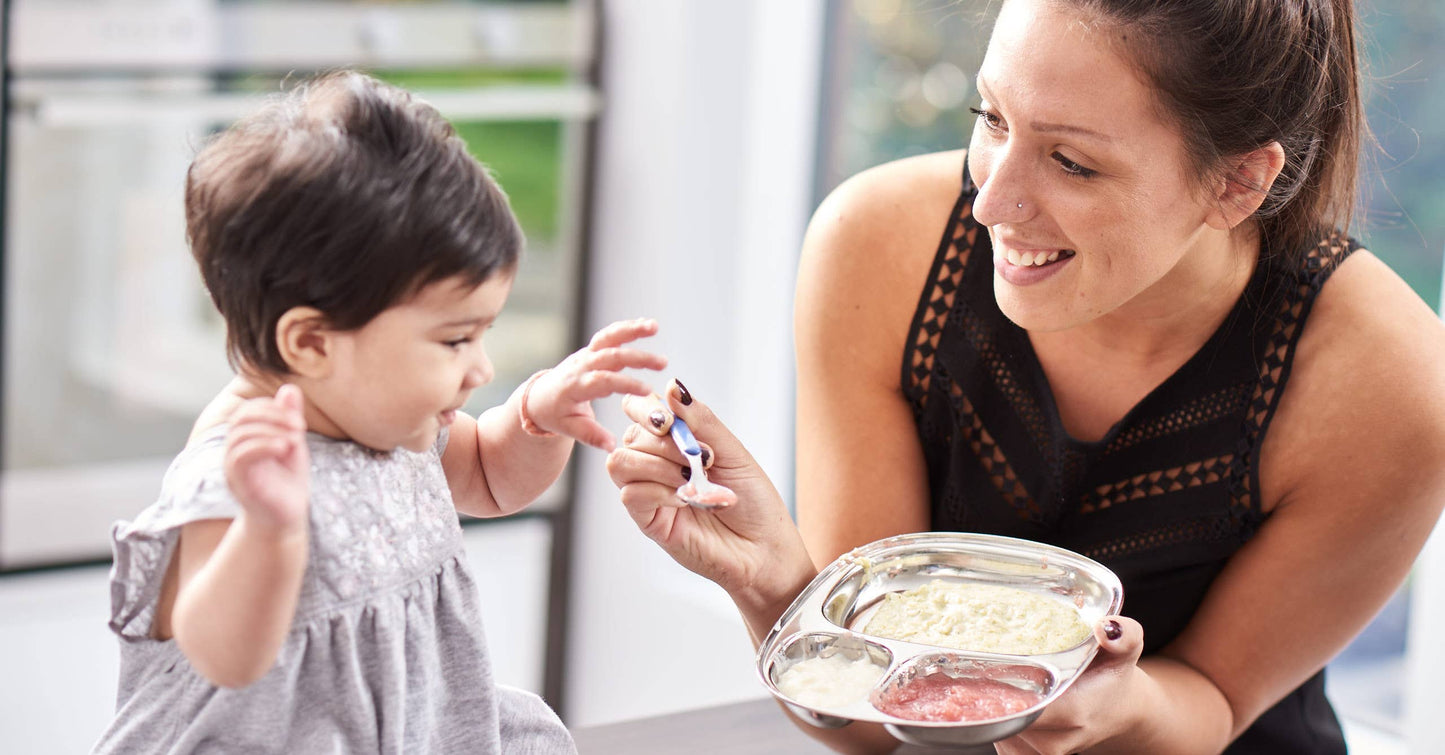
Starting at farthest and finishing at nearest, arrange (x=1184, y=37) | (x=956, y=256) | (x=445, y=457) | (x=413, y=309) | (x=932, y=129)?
(x=932, y=129) < (x=956, y=256) < (x=1184, y=37) < (x=445, y=457) < (x=413, y=309)

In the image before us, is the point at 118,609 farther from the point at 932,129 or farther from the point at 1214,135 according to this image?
the point at 932,129

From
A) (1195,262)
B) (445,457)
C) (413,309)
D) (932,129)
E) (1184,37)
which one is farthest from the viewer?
(932,129)

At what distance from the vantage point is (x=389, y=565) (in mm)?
939

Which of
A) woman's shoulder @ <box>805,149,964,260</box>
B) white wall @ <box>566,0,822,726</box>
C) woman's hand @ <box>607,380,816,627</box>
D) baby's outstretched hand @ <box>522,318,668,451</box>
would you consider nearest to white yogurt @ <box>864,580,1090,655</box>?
woman's hand @ <box>607,380,816,627</box>

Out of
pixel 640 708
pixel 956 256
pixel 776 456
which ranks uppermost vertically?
pixel 956 256

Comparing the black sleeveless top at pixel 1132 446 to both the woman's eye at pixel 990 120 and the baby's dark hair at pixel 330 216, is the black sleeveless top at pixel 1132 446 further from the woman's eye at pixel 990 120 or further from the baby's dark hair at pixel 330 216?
the baby's dark hair at pixel 330 216

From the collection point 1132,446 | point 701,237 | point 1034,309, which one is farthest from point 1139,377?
point 701,237

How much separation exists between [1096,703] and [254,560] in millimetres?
732

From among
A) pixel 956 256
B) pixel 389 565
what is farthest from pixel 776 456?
pixel 389 565

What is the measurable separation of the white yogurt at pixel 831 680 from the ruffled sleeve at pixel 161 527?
1.51 ft

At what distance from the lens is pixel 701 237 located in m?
2.94

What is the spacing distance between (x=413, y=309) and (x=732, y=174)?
6.78 ft

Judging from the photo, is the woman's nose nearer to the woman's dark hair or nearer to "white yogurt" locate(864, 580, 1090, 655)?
the woman's dark hair

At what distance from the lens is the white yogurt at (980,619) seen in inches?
46.4
